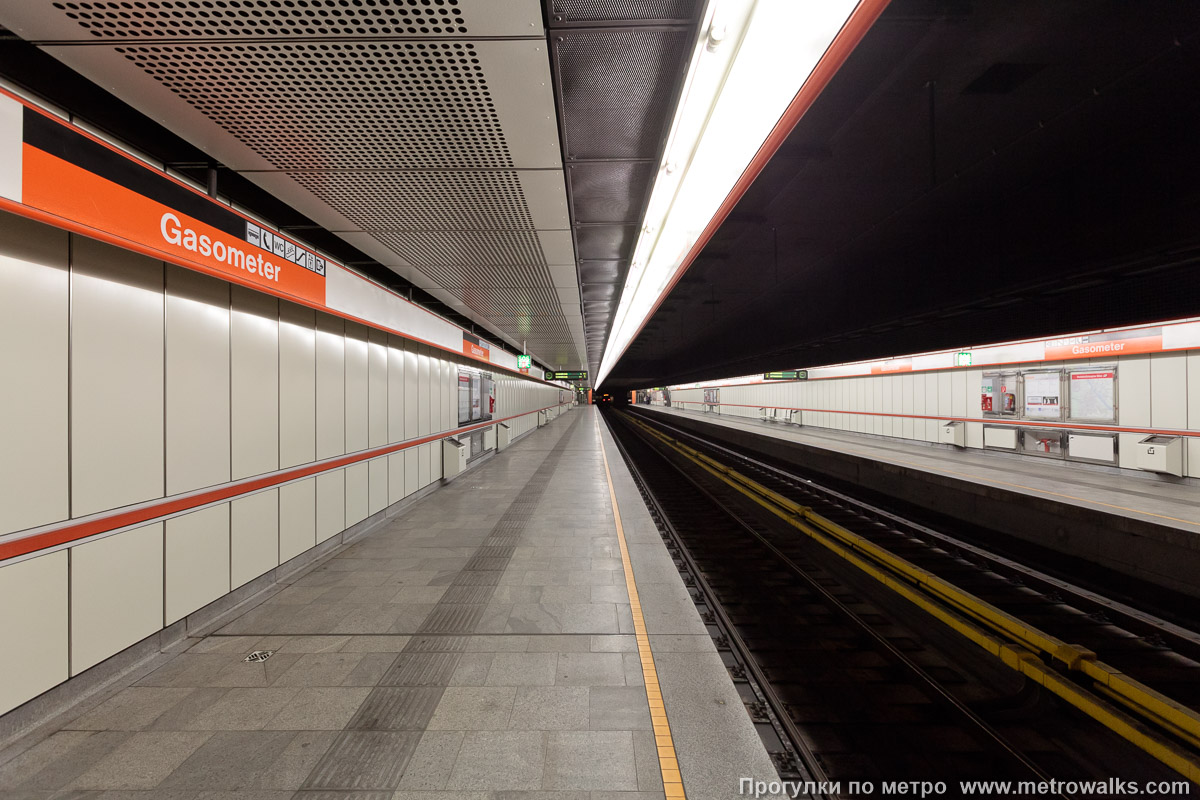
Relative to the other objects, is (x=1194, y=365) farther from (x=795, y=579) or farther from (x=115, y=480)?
(x=115, y=480)

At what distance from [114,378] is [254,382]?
119 centimetres

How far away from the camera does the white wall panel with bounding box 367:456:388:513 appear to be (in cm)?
623

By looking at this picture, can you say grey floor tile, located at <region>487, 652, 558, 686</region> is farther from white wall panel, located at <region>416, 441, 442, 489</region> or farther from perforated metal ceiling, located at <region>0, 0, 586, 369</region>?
white wall panel, located at <region>416, 441, 442, 489</region>

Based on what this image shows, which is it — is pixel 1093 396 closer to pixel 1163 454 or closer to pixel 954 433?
pixel 1163 454

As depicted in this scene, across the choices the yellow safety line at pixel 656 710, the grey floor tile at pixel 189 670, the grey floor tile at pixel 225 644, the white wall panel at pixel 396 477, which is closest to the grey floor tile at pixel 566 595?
the yellow safety line at pixel 656 710

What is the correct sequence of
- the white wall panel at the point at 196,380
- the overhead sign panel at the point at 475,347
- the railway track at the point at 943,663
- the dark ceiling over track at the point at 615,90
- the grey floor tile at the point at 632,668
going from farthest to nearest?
the overhead sign panel at the point at 475,347
the white wall panel at the point at 196,380
the grey floor tile at the point at 632,668
the railway track at the point at 943,663
the dark ceiling over track at the point at 615,90

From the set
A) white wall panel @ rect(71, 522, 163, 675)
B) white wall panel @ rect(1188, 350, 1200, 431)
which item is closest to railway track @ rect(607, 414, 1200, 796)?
white wall panel @ rect(71, 522, 163, 675)

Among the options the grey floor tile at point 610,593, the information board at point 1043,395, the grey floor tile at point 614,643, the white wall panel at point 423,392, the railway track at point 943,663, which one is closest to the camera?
the railway track at point 943,663

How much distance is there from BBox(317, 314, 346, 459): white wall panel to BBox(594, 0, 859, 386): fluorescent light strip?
3797mm

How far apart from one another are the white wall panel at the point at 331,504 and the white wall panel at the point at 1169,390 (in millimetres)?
14038

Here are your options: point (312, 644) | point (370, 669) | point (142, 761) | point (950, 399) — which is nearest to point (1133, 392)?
point (950, 399)

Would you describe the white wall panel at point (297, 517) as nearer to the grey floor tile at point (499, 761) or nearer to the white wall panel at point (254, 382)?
the white wall panel at point (254, 382)

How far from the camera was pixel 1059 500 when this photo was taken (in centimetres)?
682

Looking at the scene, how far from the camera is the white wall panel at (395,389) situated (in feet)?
22.5
